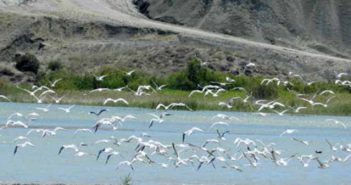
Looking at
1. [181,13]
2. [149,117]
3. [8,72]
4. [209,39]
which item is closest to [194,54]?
[209,39]

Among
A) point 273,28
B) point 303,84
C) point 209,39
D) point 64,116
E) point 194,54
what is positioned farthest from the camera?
point 273,28

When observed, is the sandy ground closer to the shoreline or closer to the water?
the shoreline

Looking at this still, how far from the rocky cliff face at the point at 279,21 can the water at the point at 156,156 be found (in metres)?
41.6

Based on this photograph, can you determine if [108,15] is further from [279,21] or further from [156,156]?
[156,156]

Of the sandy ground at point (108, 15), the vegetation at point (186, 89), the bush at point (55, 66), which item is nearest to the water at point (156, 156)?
the vegetation at point (186, 89)

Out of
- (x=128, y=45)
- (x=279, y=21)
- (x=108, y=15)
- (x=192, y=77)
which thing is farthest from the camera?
(x=279, y=21)

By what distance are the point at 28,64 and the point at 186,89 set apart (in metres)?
13.9

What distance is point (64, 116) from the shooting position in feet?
172

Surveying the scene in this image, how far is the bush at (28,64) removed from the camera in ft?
262

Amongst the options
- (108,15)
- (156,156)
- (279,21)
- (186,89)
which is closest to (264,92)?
(186,89)

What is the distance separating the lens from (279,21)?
100812mm

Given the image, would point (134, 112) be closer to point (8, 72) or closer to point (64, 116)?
point (64, 116)

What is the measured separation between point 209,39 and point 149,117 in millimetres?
38361

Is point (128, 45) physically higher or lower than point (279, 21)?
lower
